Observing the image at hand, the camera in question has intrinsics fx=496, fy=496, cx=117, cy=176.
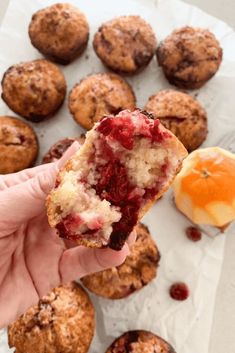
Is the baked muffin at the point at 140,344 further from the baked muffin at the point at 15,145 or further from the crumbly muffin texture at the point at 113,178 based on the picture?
the baked muffin at the point at 15,145

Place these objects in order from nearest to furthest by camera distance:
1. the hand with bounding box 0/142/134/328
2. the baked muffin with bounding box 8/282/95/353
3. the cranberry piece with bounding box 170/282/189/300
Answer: the hand with bounding box 0/142/134/328
the baked muffin with bounding box 8/282/95/353
the cranberry piece with bounding box 170/282/189/300

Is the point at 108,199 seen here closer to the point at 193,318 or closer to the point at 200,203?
the point at 200,203

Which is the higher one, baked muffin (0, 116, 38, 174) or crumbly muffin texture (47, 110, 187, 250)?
crumbly muffin texture (47, 110, 187, 250)

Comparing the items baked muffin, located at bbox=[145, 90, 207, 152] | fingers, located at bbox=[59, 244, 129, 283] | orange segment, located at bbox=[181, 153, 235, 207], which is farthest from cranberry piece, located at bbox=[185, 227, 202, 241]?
fingers, located at bbox=[59, 244, 129, 283]

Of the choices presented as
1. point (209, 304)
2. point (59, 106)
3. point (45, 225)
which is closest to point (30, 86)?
point (59, 106)

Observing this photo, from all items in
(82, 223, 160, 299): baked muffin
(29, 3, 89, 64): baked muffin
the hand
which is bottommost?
(82, 223, 160, 299): baked muffin

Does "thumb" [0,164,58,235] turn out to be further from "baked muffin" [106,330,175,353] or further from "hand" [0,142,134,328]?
"baked muffin" [106,330,175,353]

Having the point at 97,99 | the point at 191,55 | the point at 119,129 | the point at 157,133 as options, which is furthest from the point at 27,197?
the point at 191,55
